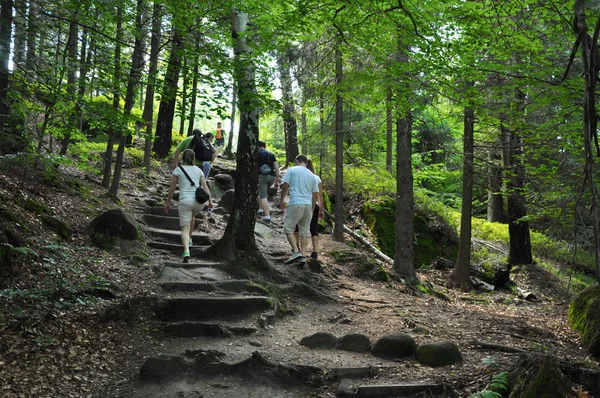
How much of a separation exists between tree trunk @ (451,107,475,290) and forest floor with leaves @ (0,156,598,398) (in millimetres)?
1714

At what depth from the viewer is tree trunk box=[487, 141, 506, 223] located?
11.6m

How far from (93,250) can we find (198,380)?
154 inches

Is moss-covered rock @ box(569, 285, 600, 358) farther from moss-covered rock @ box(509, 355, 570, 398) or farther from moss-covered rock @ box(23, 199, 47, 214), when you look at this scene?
moss-covered rock @ box(23, 199, 47, 214)

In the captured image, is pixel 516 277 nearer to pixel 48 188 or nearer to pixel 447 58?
pixel 447 58

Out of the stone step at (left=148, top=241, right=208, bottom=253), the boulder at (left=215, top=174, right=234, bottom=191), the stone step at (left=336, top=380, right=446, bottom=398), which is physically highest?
the boulder at (left=215, top=174, right=234, bottom=191)

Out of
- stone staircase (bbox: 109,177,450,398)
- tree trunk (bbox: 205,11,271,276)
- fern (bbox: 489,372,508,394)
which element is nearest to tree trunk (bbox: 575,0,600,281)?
fern (bbox: 489,372,508,394)

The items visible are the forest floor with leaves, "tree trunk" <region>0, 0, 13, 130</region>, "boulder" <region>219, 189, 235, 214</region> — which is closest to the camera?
the forest floor with leaves

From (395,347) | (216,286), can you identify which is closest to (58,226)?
(216,286)

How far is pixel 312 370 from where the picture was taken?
5.43m

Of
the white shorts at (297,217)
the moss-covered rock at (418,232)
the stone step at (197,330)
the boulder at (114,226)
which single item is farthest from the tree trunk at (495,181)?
the boulder at (114,226)

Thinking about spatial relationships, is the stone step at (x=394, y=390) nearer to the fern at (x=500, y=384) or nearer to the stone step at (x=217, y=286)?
the fern at (x=500, y=384)

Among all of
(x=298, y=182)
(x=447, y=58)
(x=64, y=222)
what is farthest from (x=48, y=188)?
(x=447, y=58)

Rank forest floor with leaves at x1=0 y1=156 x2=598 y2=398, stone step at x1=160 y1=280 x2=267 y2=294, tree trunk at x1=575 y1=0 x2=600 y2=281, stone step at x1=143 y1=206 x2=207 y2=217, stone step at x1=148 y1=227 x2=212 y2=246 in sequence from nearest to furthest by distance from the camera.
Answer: tree trunk at x1=575 y1=0 x2=600 y2=281 < forest floor with leaves at x1=0 y1=156 x2=598 y2=398 < stone step at x1=160 y1=280 x2=267 y2=294 < stone step at x1=148 y1=227 x2=212 y2=246 < stone step at x1=143 y1=206 x2=207 y2=217

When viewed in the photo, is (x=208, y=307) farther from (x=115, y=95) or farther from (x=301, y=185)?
(x=115, y=95)
